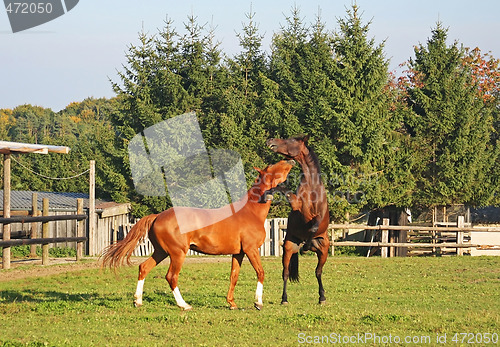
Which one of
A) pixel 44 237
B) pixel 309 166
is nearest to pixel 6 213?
pixel 44 237

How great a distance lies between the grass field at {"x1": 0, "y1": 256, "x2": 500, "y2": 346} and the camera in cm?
884

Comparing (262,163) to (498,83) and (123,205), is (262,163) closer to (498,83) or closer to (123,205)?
(123,205)

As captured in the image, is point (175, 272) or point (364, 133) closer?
point (175, 272)

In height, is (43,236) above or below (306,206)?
below

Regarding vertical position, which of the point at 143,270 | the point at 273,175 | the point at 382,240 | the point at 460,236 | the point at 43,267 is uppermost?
the point at 273,175

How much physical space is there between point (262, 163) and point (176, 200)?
169 inches

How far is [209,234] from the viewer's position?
1124 centimetres

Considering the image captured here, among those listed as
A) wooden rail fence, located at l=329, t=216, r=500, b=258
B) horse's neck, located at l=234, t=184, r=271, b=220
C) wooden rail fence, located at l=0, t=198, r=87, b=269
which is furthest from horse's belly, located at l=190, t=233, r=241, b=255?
wooden rail fence, located at l=329, t=216, r=500, b=258

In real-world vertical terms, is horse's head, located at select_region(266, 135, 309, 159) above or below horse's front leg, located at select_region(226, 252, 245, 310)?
above

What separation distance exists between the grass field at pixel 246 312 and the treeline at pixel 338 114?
38.2 ft

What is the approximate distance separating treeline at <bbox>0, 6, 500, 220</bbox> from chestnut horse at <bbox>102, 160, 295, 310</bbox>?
16.6 meters

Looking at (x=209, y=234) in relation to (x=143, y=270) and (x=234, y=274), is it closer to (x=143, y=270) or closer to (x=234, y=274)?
(x=234, y=274)

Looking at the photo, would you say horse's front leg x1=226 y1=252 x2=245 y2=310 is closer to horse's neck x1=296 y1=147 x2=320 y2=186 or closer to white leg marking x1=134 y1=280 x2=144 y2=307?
white leg marking x1=134 y1=280 x2=144 y2=307

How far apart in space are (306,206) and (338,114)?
55.6ft
